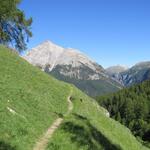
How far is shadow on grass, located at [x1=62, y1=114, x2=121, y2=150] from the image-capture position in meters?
26.3

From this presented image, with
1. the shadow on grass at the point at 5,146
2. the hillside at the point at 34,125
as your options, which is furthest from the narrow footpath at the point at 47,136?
the shadow on grass at the point at 5,146

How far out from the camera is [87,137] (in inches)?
1105

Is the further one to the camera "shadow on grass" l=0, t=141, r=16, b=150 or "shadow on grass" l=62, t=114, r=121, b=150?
"shadow on grass" l=62, t=114, r=121, b=150

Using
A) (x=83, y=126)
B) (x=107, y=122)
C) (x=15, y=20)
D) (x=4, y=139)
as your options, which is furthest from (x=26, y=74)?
(x=4, y=139)

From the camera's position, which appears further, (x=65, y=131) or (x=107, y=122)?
(x=107, y=122)

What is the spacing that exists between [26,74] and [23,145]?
1084 inches

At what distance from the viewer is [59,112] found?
3541 centimetres

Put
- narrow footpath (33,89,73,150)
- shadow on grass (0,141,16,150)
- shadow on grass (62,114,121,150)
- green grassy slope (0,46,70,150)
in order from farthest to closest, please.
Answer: shadow on grass (62,114,121,150)
narrow footpath (33,89,73,150)
green grassy slope (0,46,70,150)
shadow on grass (0,141,16,150)

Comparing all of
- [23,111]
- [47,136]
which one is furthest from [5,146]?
[23,111]

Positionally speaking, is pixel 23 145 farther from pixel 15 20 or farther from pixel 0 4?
pixel 15 20

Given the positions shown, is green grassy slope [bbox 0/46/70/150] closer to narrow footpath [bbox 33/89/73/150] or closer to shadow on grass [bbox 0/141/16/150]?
shadow on grass [bbox 0/141/16/150]

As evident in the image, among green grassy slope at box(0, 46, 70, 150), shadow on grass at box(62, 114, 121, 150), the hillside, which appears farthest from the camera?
shadow on grass at box(62, 114, 121, 150)

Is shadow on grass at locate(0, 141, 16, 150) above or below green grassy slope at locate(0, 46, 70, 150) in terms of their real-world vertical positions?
below

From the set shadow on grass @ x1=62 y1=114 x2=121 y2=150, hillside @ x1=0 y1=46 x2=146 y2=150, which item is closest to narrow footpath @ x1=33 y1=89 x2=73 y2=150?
hillside @ x1=0 y1=46 x2=146 y2=150
